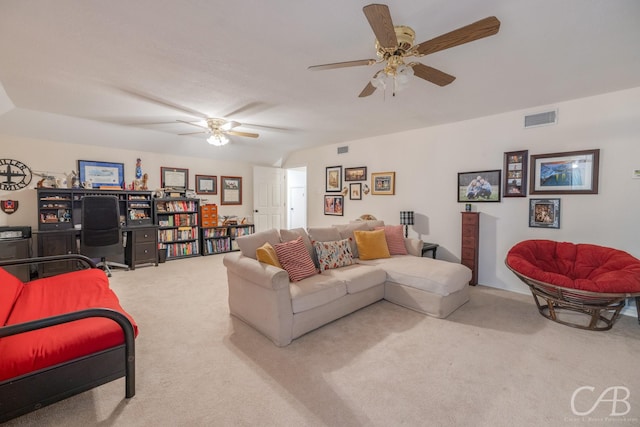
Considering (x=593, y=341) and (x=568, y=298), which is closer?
(x=593, y=341)

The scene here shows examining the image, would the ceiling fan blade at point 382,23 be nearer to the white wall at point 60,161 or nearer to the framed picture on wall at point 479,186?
the framed picture on wall at point 479,186

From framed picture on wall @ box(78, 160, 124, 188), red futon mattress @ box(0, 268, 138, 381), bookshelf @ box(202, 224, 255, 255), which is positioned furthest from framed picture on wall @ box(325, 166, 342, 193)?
red futon mattress @ box(0, 268, 138, 381)

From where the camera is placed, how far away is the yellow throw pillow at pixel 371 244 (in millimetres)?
3680

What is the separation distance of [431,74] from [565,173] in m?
2.60

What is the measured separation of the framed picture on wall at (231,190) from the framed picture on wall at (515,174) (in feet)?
18.2

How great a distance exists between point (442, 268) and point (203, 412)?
104 inches

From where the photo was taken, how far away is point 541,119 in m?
3.50

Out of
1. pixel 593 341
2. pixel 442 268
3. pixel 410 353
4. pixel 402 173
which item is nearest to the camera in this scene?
pixel 410 353

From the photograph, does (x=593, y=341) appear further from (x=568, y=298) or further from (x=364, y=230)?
(x=364, y=230)

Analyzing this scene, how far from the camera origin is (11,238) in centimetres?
388

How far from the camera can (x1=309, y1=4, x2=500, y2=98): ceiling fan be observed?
4.74 feet

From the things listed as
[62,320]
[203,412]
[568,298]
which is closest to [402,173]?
[568,298]

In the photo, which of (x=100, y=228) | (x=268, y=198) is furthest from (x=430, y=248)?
(x=100, y=228)

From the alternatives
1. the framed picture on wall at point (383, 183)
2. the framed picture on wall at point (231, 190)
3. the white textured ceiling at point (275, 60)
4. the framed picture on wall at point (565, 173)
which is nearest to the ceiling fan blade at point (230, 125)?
the white textured ceiling at point (275, 60)
